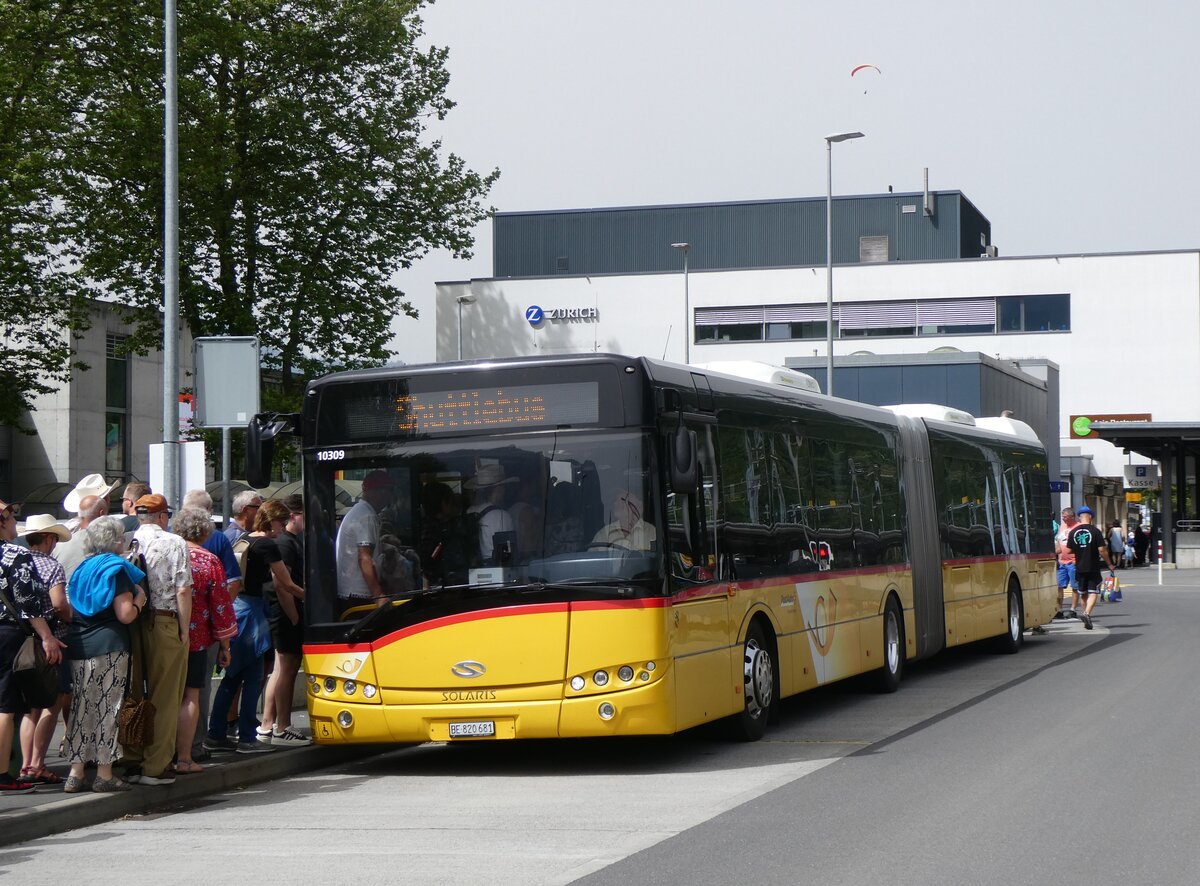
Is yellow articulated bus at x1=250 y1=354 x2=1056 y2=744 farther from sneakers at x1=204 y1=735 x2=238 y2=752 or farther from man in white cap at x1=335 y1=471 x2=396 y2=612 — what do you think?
sneakers at x1=204 y1=735 x2=238 y2=752

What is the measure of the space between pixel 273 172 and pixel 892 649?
71.0 feet

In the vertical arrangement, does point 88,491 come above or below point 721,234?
below

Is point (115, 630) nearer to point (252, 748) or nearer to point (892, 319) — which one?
point (252, 748)

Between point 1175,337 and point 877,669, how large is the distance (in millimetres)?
54365

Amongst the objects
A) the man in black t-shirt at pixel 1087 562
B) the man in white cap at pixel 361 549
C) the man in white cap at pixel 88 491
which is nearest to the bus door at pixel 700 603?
the man in white cap at pixel 361 549

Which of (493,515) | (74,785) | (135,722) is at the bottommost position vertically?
(74,785)

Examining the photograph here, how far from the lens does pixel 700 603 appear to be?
37.7 ft

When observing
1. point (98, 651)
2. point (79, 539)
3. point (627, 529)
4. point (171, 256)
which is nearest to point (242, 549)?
point (79, 539)

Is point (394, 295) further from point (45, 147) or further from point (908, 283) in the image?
point (908, 283)

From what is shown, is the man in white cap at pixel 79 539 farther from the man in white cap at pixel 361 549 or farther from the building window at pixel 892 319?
the building window at pixel 892 319

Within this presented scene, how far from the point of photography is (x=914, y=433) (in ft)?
60.0

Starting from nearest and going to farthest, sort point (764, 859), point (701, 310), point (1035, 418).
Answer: point (764, 859) → point (1035, 418) → point (701, 310)

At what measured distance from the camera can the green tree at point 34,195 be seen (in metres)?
27.9

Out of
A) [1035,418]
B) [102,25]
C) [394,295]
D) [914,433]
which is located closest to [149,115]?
[102,25]
